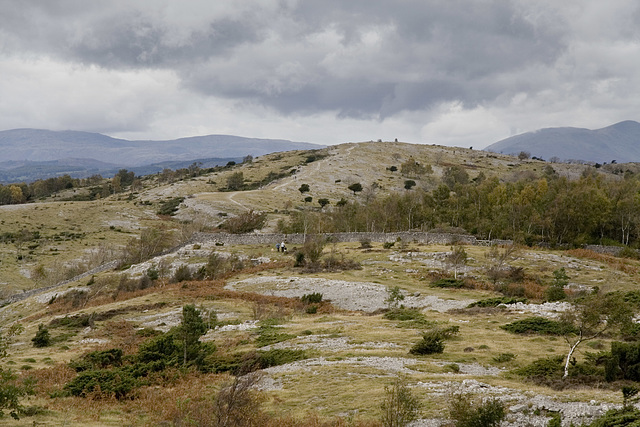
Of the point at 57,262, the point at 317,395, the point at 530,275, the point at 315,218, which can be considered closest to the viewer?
the point at 317,395

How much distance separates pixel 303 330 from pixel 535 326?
15.4 metres

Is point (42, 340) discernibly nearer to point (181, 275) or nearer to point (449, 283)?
point (181, 275)

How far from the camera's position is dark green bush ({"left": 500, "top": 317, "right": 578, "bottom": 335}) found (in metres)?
28.2

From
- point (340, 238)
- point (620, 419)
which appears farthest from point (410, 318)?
point (340, 238)

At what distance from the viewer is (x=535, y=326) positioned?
94.9 ft

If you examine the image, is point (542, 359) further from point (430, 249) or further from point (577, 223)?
point (577, 223)

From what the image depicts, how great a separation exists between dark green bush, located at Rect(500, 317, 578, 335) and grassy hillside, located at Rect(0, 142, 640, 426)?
0.54 meters

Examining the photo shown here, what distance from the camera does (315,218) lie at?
92375 millimetres

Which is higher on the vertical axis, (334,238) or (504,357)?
(334,238)

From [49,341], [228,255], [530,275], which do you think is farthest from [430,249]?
[49,341]

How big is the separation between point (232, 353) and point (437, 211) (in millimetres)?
75422

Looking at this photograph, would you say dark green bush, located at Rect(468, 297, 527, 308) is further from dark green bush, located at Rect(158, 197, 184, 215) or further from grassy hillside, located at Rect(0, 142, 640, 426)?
dark green bush, located at Rect(158, 197, 184, 215)

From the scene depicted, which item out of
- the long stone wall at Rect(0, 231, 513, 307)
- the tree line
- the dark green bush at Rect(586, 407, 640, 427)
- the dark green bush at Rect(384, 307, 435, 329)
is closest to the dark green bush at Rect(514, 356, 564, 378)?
the dark green bush at Rect(586, 407, 640, 427)

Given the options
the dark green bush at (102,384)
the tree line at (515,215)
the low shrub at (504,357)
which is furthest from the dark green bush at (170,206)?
the low shrub at (504,357)
